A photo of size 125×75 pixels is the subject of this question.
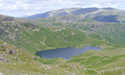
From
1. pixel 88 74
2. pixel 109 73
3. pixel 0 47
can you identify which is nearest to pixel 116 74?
pixel 109 73

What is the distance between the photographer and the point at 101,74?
355 feet

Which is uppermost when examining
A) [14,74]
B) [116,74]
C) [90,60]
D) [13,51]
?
[14,74]

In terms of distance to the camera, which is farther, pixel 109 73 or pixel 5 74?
pixel 109 73

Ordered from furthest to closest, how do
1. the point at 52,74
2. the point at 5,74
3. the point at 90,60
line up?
1. the point at 90,60
2. the point at 52,74
3. the point at 5,74

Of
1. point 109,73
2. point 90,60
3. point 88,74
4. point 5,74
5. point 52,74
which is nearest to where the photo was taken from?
point 5,74

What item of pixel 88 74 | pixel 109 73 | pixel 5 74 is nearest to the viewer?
pixel 5 74

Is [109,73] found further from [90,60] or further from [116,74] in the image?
[90,60]

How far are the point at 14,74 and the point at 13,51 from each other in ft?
209

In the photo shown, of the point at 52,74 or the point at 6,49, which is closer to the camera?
the point at 52,74

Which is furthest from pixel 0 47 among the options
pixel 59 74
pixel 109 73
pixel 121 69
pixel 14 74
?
pixel 121 69

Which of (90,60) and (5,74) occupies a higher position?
(5,74)

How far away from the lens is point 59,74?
62.1 m

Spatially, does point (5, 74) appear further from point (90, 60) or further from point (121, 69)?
point (90, 60)

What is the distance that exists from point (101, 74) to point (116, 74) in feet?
33.8
